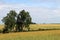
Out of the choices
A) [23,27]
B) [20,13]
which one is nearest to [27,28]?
[23,27]

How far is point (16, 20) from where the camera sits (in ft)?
305

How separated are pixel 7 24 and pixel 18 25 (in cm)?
516

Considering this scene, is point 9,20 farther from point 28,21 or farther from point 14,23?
point 28,21

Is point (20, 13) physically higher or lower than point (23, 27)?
higher

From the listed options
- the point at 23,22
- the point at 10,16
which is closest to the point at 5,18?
the point at 10,16

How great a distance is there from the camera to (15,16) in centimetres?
9362

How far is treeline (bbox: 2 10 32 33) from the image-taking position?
8902 cm

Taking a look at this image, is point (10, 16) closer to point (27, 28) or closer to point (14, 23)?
point (14, 23)

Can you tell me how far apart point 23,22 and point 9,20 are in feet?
21.9

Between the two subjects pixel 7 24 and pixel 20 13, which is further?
pixel 20 13

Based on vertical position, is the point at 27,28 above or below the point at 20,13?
below

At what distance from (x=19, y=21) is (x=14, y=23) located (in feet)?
9.39

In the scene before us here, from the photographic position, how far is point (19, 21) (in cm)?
9225

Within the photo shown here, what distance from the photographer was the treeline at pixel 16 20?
292 ft
